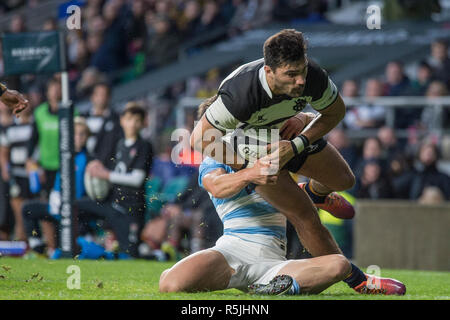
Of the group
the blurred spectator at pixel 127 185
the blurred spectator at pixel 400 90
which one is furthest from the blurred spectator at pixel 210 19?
the blurred spectator at pixel 127 185

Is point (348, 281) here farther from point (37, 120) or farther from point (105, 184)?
point (37, 120)

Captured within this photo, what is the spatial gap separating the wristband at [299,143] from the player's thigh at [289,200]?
→ 327 mm

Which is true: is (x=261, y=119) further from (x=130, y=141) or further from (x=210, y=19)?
(x=210, y=19)

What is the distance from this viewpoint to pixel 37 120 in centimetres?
1152

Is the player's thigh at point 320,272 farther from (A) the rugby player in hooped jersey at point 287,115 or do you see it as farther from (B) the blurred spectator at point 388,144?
(B) the blurred spectator at point 388,144

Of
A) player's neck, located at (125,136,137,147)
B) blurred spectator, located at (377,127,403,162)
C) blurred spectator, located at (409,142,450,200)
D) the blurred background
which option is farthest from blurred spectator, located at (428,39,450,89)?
player's neck, located at (125,136,137,147)

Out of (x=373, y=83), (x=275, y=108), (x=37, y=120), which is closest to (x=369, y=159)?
(x=373, y=83)

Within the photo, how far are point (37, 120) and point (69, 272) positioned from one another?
4.45 meters

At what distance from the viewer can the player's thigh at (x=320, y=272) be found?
5.88 metres

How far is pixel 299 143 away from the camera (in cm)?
604

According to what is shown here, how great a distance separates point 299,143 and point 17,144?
729 cm

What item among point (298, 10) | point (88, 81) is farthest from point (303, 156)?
point (298, 10)

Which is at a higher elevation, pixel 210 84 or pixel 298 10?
pixel 298 10
